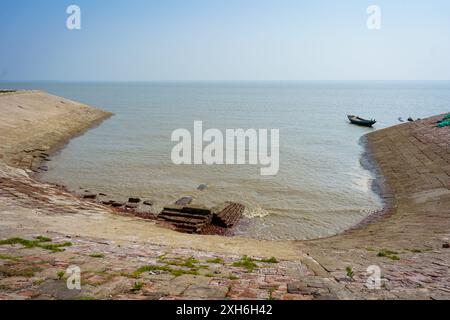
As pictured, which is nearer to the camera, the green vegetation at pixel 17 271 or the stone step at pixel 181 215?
the green vegetation at pixel 17 271

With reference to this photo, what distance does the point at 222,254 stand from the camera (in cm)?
1074

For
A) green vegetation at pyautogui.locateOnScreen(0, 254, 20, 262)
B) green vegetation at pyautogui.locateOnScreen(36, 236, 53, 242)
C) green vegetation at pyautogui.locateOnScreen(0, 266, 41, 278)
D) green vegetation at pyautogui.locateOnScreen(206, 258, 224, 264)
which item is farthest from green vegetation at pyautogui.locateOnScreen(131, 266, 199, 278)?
green vegetation at pyautogui.locateOnScreen(36, 236, 53, 242)

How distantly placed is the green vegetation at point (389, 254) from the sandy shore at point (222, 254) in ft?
0.33

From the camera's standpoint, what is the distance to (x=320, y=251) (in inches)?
468

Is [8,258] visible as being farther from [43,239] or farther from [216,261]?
[216,261]

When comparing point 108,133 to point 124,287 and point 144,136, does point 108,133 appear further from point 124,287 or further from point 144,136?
point 124,287

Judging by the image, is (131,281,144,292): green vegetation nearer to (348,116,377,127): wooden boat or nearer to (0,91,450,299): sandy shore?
(0,91,450,299): sandy shore

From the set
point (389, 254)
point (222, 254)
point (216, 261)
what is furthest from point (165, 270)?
point (389, 254)

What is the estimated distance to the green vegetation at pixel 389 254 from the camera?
1029 centimetres

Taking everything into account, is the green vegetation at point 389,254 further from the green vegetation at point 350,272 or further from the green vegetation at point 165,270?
the green vegetation at point 165,270

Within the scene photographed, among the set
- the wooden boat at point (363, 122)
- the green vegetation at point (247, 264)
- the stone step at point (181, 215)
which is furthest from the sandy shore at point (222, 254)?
the wooden boat at point (363, 122)

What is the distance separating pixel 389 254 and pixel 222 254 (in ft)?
17.4

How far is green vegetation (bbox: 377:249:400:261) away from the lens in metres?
10.3
